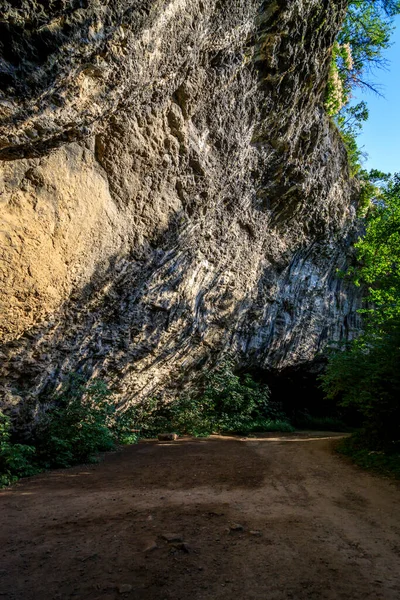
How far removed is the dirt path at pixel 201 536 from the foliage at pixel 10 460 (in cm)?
23

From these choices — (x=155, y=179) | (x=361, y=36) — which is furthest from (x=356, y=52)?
(x=155, y=179)

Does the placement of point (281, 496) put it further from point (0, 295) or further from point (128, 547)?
point (0, 295)

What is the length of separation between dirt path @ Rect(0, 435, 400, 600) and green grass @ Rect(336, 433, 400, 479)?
0.35 meters

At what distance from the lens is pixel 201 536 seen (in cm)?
305

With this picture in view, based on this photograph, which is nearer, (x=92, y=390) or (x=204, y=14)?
(x=204, y=14)

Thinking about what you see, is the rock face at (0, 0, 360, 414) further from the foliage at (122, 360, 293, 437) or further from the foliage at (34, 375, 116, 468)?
the foliage at (122, 360, 293, 437)

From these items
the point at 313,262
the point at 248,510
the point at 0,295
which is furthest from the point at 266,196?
the point at 248,510

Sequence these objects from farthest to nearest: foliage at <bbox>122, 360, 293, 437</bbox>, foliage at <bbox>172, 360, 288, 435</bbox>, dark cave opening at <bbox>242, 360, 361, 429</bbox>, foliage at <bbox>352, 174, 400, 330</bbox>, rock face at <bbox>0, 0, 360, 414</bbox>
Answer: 1. dark cave opening at <bbox>242, 360, 361, 429</bbox>
2. foliage at <bbox>352, 174, 400, 330</bbox>
3. foliage at <bbox>172, 360, 288, 435</bbox>
4. foliage at <bbox>122, 360, 293, 437</bbox>
5. rock face at <bbox>0, 0, 360, 414</bbox>

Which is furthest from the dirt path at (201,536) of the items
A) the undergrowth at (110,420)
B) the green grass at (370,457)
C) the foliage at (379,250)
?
the foliage at (379,250)

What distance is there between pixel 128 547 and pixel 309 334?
13252mm

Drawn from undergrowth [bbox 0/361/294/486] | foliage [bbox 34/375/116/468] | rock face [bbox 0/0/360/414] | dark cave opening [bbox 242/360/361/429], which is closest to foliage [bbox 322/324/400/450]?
rock face [bbox 0/0/360/414]

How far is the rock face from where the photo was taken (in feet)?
12.7

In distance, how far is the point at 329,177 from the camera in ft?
43.1

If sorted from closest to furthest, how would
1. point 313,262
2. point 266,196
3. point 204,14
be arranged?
1. point 204,14
2. point 266,196
3. point 313,262
